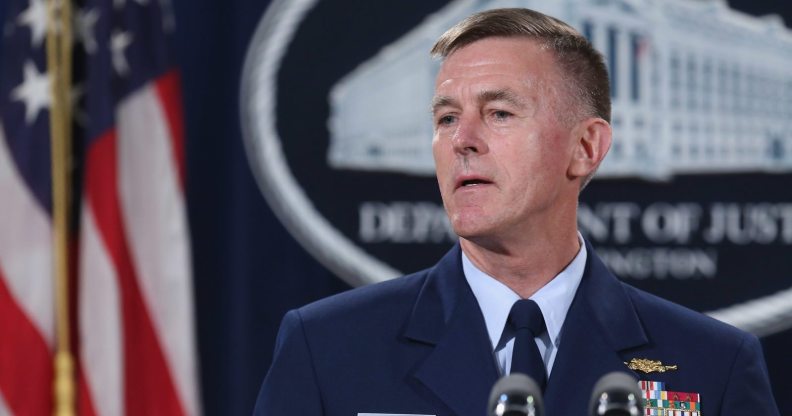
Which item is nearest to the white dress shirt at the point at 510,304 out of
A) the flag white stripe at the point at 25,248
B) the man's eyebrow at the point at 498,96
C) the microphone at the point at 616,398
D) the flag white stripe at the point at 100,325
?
the man's eyebrow at the point at 498,96

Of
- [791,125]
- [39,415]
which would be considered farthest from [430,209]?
[39,415]

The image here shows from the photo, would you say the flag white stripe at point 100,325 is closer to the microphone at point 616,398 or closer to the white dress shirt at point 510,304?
the white dress shirt at point 510,304

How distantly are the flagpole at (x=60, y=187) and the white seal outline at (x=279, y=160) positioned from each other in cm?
50

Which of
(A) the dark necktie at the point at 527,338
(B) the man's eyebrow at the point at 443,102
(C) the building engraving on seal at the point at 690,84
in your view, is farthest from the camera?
(C) the building engraving on seal at the point at 690,84

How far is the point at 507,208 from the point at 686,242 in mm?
1469

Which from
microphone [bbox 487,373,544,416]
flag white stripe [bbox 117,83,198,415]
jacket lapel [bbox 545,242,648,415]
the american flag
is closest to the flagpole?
the american flag

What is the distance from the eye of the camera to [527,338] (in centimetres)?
154

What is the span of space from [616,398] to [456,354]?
56cm

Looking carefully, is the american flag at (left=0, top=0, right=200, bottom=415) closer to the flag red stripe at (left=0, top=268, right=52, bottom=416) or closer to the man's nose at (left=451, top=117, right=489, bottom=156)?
the flag red stripe at (left=0, top=268, right=52, bottom=416)

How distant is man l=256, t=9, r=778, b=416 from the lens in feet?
5.09

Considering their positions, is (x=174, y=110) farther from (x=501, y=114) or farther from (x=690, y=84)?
(x=501, y=114)

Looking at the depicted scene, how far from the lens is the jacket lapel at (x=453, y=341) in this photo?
152 cm

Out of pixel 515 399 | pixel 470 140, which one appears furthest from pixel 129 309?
pixel 515 399

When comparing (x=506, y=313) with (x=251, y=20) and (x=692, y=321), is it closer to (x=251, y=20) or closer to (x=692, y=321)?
(x=692, y=321)
